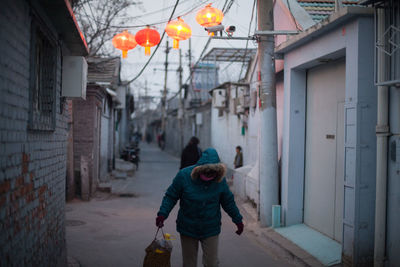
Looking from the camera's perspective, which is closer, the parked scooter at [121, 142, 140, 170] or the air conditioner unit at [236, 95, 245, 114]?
the air conditioner unit at [236, 95, 245, 114]

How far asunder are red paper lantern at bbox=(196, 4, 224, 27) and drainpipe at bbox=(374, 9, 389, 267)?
11.8ft

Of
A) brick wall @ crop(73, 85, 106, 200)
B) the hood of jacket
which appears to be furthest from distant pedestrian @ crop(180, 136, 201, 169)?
the hood of jacket

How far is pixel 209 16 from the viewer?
8.12 metres

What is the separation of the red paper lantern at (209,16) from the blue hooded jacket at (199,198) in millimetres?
4279

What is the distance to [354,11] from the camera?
5645 mm

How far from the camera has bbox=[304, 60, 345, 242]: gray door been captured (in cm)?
693

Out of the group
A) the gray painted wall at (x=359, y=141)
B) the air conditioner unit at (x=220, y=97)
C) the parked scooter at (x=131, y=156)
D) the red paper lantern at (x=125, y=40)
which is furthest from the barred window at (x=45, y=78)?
the parked scooter at (x=131, y=156)

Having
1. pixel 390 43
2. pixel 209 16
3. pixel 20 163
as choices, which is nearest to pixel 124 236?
pixel 20 163

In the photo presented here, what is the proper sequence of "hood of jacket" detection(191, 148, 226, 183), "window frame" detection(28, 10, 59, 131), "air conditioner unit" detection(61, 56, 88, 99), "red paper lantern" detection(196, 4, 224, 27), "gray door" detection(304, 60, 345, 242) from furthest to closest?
1. "red paper lantern" detection(196, 4, 224, 27)
2. "gray door" detection(304, 60, 345, 242)
3. "air conditioner unit" detection(61, 56, 88, 99)
4. "hood of jacket" detection(191, 148, 226, 183)
5. "window frame" detection(28, 10, 59, 131)

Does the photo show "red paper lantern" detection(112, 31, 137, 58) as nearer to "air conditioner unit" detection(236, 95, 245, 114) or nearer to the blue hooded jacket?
the blue hooded jacket

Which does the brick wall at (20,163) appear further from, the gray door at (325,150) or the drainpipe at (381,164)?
the gray door at (325,150)

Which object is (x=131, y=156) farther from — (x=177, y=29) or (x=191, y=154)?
(x=177, y=29)

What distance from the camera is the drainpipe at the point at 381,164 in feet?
16.8

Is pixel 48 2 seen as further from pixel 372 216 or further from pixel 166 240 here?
pixel 372 216
